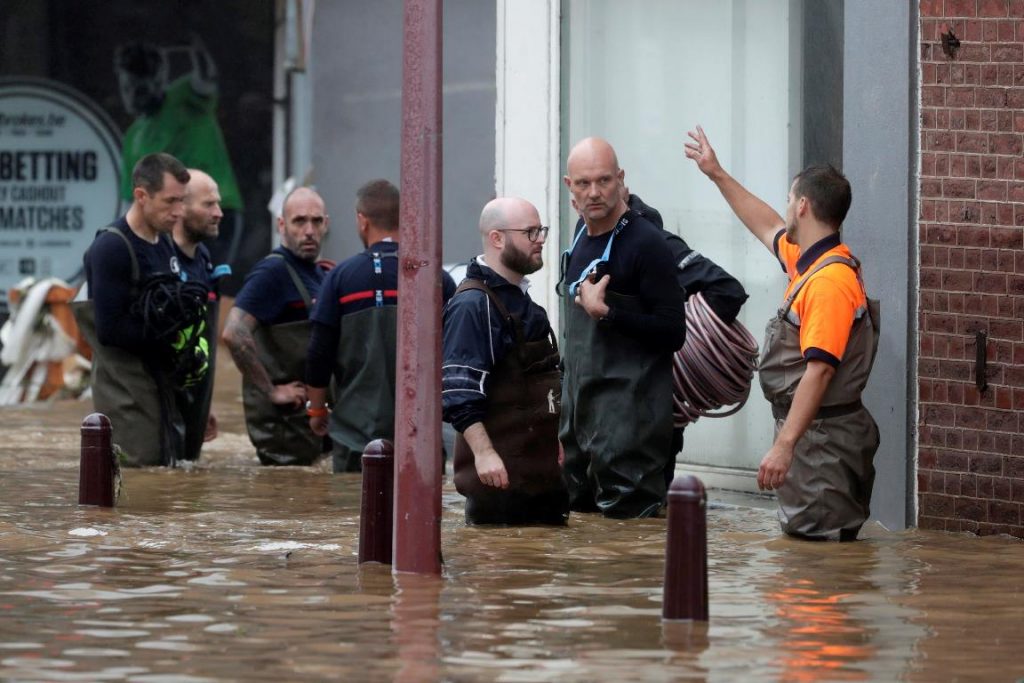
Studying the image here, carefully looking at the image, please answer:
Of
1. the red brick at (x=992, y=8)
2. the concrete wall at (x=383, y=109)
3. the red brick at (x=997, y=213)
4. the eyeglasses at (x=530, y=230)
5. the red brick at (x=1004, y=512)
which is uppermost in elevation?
the concrete wall at (x=383, y=109)

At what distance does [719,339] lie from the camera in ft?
35.6

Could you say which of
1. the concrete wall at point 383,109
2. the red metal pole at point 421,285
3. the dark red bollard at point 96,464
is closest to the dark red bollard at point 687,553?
the red metal pole at point 421,285

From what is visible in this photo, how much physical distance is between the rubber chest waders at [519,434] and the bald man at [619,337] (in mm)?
453

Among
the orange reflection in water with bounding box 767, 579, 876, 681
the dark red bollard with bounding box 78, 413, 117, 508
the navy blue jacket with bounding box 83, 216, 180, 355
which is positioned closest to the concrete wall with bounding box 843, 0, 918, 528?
the orange reflection in water with bounding box 767, 579, 876, 681

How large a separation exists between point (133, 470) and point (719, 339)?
384cm

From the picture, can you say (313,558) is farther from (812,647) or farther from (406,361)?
(812,647)

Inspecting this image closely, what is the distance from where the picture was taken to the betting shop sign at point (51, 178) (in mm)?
22047

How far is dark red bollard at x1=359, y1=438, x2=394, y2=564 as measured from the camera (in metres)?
8.90

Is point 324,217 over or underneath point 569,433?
over

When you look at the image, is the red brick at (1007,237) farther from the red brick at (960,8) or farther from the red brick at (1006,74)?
the red brick at (960,8)

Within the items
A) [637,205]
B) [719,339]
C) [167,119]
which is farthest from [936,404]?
[167,119]

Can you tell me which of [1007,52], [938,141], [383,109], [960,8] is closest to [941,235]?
[938,141]

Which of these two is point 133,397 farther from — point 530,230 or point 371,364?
point 530,230

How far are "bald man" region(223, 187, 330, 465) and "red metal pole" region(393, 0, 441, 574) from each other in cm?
471
